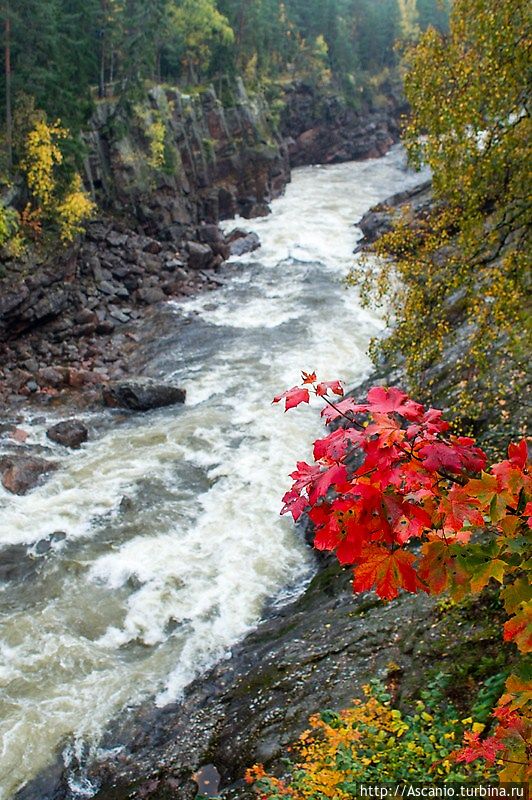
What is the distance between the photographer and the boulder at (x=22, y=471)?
50.6 ft

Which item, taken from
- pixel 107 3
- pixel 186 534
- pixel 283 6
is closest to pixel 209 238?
pixel 107 3

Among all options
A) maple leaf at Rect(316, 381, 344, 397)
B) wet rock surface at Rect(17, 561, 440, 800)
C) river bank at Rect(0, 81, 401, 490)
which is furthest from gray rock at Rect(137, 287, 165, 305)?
maple leaf at Rect(316, 381, 344, 397)

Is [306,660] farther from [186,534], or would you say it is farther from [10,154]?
[10,154]

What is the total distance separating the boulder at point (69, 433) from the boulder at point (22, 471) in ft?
3.84

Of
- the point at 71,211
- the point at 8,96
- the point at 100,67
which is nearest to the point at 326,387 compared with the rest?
the point at 71,211

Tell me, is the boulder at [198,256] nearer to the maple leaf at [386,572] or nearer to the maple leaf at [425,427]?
the maple leaf at [425,427]

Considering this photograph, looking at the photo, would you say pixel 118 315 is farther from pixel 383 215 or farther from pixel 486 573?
pixel 486 573

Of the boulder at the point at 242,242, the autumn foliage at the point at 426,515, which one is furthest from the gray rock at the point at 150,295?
the autumn foliage at the point at 426,515

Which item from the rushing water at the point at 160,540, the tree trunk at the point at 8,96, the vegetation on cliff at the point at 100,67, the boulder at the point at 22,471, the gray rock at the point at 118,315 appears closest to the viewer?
the rushing water at the point at 160,540

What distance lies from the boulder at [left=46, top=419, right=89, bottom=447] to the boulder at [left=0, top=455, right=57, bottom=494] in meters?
1.17

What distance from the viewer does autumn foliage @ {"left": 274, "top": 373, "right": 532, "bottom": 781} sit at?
3.08m

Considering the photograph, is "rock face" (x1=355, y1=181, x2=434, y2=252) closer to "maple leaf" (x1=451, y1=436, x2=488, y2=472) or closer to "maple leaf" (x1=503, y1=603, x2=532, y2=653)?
"maple leaf" (x1=451, y1=436, x2=488, y2=472)

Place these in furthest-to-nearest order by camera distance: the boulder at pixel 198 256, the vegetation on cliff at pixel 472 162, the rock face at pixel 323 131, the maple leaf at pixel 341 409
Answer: the rock face at pixel 323 131, the boulder at pixel 198 256, the vegetation on cliff at pixel 472 162, the maple leaf at pixel 341 409

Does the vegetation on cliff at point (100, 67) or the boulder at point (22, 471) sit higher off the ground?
the vegetation on cliff at point (100, 67)
